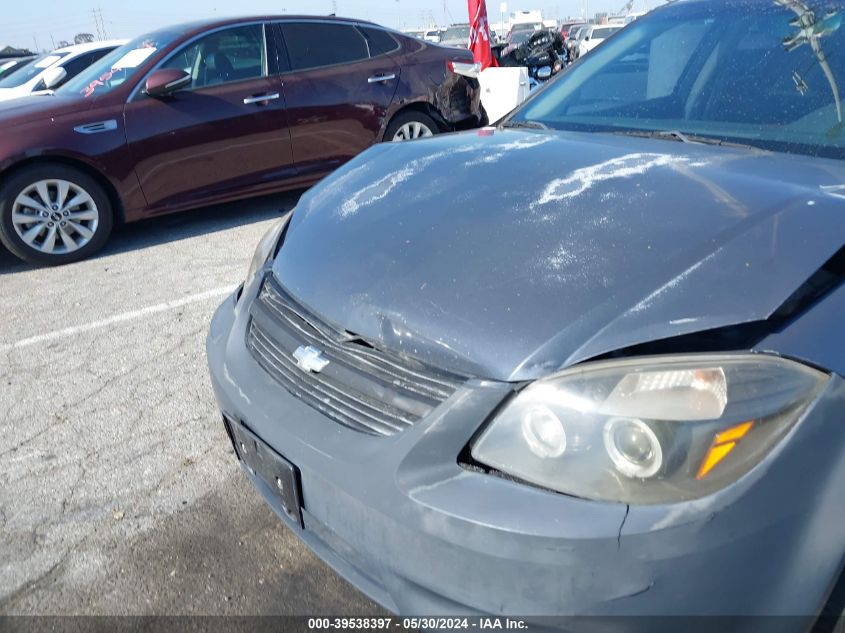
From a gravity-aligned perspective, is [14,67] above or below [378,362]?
above

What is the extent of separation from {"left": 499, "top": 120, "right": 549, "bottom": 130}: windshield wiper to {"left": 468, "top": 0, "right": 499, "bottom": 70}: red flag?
257 inches

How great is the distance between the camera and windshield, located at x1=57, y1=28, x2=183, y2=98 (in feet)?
17.4

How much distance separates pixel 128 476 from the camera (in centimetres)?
269

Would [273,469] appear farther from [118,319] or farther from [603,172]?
[118,319]

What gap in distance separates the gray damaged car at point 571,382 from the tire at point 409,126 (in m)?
4.25

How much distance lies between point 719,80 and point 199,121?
390 centimetres

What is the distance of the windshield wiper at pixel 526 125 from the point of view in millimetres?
2790

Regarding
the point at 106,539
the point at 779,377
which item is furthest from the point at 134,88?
the point at 779,377

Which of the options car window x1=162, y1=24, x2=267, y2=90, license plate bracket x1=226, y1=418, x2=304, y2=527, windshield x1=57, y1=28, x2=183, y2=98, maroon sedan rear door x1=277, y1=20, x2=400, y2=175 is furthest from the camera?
maroon sedan rear door x1=277, y1=20, x2=400, y2=175

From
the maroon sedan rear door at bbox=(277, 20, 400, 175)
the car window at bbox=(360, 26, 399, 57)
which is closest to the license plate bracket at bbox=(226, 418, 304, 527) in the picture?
the maroon sedan rear door at bbox=(277, 20, 400, 175)

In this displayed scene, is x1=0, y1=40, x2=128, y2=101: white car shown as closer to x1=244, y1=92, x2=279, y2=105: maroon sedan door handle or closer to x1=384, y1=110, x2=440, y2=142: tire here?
x1=244, y1=92, x2=279, y2=105: maroon sedan door handle

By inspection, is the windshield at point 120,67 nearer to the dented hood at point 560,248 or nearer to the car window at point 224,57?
the car window at point 224,57

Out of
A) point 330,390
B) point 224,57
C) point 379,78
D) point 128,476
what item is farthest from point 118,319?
point 379,78

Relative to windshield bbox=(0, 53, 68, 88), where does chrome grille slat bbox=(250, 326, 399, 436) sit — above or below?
below
